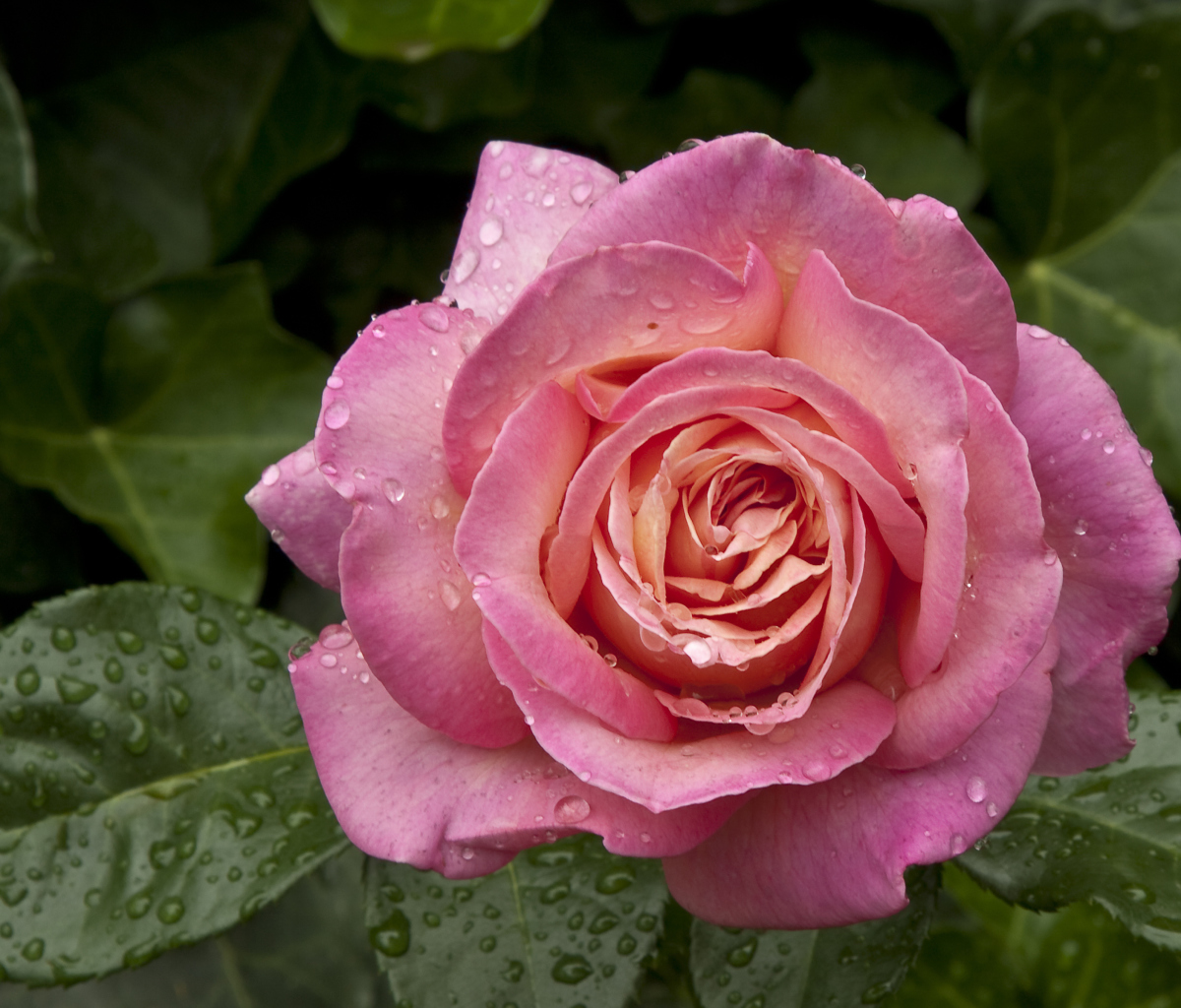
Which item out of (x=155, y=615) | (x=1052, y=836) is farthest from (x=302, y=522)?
(x=1052, y=836)

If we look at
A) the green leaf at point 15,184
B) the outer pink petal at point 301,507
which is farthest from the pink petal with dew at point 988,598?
the green leaf at point 15,184

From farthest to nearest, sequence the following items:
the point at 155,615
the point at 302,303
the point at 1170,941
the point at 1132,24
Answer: the point at 302,303
the point at 1132,24
the point at 155,615
the point at 1170,941

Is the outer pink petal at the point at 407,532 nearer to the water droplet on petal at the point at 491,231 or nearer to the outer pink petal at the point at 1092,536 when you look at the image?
the water droplet on petal at the point at 491,231

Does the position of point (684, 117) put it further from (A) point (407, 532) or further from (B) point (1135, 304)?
(A) point (407, 532)

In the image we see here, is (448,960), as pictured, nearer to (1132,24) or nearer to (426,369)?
(426,369)

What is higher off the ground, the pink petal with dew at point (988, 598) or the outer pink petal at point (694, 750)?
the pink petal with dew at point (988, 598)

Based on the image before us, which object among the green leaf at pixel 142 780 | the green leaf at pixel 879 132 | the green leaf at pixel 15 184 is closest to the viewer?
the green leaf at pixel 142 780

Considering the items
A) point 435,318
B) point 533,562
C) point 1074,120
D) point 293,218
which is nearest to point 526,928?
point 533,562
